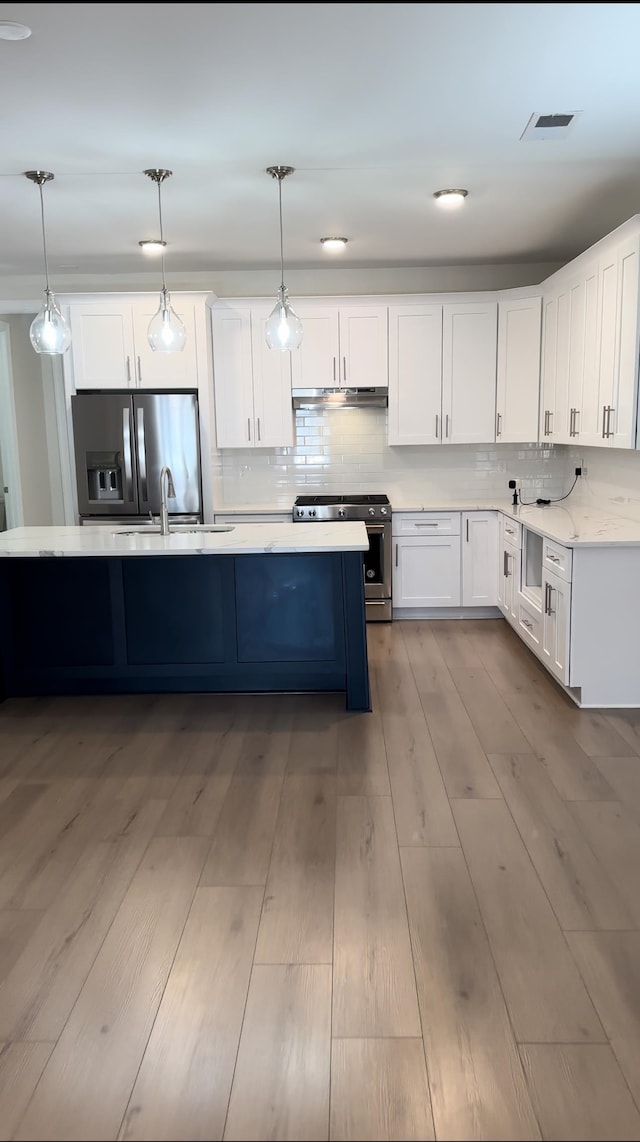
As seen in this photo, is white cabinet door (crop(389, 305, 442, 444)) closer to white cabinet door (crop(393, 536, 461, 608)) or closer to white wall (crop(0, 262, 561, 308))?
white wall (crop(0, 262, 561, 308))

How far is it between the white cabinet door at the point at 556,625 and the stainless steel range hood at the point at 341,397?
2.22 meters

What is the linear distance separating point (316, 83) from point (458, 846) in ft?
8.84

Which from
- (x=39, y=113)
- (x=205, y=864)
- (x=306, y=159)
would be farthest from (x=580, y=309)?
(x=205, y=864)

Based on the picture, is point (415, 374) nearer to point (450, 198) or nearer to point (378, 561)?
point (378, 561)

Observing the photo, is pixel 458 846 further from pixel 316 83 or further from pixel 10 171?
pixel 10 171

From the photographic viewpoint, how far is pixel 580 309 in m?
4.98

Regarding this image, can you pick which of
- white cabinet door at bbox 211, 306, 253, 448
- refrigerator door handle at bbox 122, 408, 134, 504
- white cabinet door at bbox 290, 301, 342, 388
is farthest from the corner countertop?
refrigerator door handle at bbox 122, 408, 134, 504

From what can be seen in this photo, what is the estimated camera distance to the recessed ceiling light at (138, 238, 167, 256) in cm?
531

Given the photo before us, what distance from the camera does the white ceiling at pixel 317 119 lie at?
8.23 feet

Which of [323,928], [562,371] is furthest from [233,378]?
[323,928]

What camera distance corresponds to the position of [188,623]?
4438 mm

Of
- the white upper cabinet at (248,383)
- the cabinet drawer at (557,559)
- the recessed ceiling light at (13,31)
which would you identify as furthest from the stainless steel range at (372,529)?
the recessed ceiling light at (13,31)

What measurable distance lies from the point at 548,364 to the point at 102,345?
10.4 feet

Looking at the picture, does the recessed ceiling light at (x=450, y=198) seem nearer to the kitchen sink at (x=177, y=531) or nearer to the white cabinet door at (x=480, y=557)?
the kitchen sink at (x=177, y=531)
